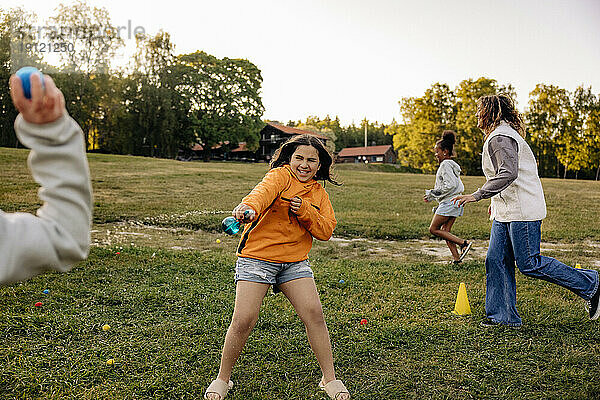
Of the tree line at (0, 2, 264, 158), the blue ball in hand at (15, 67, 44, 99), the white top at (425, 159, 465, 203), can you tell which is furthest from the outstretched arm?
the tree line at (0, 2, 264, 158)

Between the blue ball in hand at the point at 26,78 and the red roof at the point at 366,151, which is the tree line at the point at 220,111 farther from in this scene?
the blue ball in hand at the point at 26,78

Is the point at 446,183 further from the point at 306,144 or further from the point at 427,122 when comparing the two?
the point at 427,122

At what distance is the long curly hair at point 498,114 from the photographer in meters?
4.80

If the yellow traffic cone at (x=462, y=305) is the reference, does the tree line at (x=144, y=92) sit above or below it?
above

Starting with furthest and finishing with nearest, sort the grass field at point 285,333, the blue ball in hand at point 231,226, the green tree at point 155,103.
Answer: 1. the green tree at point 155,103
2. the grass field at point 285,333
3. the blue ball in hand at point 231,226

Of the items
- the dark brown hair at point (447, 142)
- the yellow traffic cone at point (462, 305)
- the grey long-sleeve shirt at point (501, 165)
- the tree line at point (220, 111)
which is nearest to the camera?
the grey long-sleeve shirt at point (501, 165)

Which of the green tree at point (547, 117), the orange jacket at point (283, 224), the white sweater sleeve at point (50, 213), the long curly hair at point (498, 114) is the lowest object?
A: the orange jacket at point (283, 224)

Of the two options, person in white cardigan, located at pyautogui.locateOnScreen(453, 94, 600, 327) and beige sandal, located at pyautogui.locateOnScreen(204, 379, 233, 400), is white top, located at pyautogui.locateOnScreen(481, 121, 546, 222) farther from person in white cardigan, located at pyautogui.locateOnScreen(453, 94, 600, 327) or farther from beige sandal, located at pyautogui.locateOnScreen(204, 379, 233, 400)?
beige sandal, located at pyautogui.locateOnScreen(204, 379, 233, 400)

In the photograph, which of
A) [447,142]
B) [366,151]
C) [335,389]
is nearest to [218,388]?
[335,389]

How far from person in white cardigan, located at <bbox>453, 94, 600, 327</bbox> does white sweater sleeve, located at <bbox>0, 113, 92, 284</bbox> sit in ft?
12.4

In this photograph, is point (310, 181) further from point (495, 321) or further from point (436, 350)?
point (495, 321)

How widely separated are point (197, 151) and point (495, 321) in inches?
2672

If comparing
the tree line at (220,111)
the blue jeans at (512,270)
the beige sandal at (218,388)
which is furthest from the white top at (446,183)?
the tree line at (220,111)

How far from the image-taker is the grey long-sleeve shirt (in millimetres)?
4488
